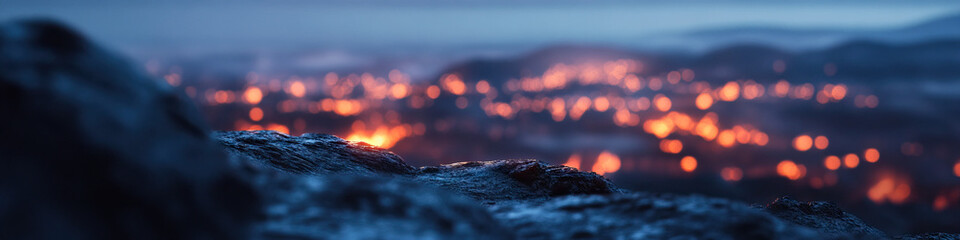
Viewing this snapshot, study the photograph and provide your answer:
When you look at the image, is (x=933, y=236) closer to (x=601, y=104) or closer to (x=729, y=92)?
(x=601, y=104)

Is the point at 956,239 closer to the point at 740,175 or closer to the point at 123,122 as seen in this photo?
the point at 123,122

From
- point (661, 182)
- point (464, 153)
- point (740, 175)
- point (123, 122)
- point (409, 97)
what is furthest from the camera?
point (409, 97)

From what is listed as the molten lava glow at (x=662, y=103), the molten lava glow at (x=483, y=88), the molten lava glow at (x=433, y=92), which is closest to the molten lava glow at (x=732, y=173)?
the molten lava glow at (x=662, y=103)

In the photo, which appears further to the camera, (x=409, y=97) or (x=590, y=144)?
(x=409, y=97)

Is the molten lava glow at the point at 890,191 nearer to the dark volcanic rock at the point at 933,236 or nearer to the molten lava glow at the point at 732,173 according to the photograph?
the molten lava glow at the point at 732,173

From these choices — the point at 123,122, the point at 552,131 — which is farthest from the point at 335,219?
the point at 552,131

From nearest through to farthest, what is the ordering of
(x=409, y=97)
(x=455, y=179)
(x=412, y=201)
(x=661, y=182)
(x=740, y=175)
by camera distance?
(x=412, y=201) → (x=455, y=179) → (x=661, y=182) → (x=740, y=175) → (x=409, y=97)

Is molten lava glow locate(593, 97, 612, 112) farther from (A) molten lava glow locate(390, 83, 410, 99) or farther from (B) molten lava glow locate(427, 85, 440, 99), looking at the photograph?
(A) molten lava glow locate(390, 83, 410, 99)

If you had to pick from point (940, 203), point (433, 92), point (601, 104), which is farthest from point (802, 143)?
point (433, 92)
